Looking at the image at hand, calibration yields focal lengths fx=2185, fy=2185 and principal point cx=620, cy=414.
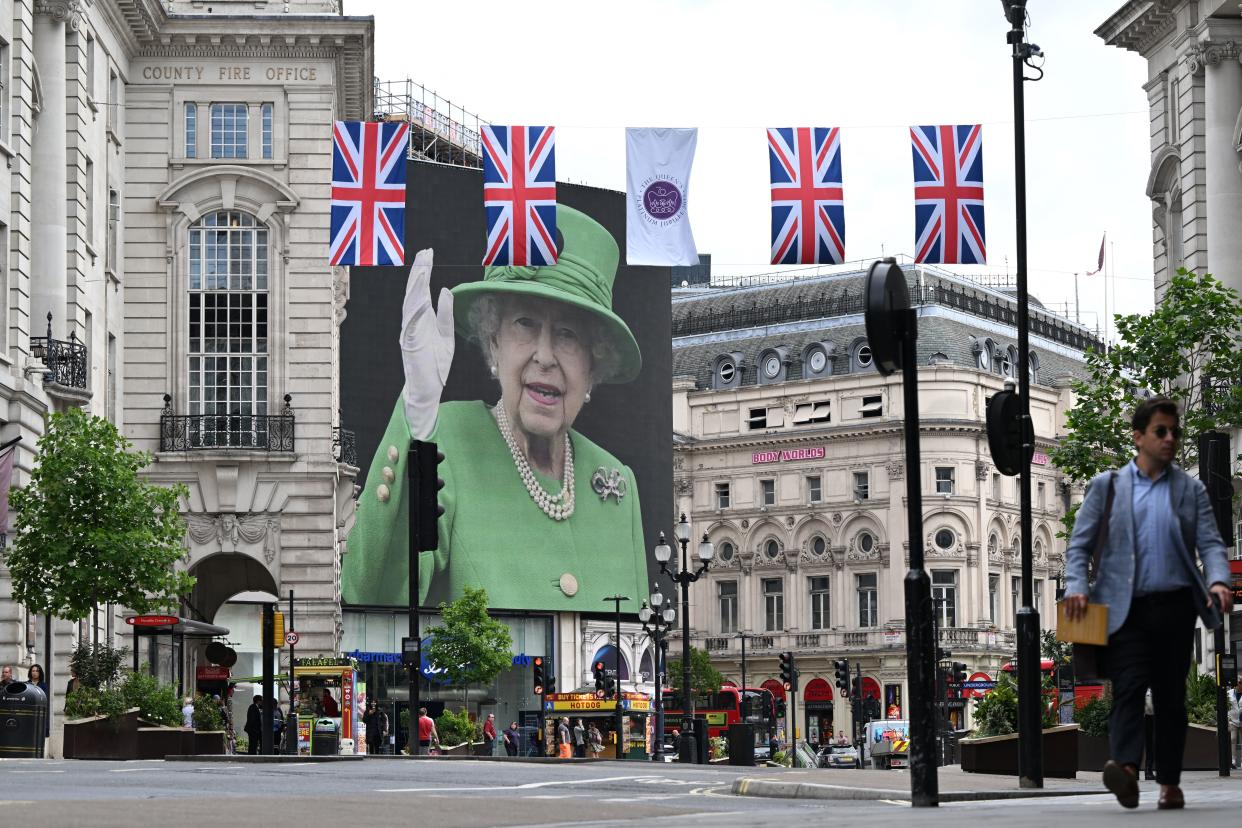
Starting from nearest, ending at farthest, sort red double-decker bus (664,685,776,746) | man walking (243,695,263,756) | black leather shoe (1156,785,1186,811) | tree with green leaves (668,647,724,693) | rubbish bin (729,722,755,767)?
black leather shoe (1156,785,1186,811), man walking (243,695,263,756), rubbish bin (729,722,755,767), red double-decker bus (664,685,776,746), tree with green leaves (668,647,724,693)

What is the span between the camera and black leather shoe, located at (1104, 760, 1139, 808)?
435 inches

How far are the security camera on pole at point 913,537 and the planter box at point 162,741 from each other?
85.7ft

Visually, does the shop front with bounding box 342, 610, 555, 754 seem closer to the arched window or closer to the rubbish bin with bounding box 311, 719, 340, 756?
the arched window

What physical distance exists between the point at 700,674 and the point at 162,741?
7613cm

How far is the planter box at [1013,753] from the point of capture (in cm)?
2578

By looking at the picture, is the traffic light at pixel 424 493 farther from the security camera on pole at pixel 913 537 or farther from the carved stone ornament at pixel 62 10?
the carved stone ornament at pixel 62 10

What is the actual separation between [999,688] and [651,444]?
244 feet

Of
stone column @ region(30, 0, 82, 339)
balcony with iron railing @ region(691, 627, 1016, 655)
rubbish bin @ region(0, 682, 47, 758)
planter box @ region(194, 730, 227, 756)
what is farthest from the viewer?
balcony with iron railing @ region(691, 627, 1016, 655)

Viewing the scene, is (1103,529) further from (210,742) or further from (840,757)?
(840,757)

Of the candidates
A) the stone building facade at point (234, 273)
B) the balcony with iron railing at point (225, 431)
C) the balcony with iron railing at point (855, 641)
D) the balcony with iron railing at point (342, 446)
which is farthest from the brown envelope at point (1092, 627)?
the balcony with iron railing at point (855, 641)

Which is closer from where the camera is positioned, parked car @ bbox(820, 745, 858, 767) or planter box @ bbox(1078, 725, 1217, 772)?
planter box @ bbox(1078, 725, 1217, 772)

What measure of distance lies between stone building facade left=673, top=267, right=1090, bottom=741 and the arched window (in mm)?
63354

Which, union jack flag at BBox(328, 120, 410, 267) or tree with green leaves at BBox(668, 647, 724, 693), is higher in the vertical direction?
union jack flag at BBox(328, 120, 410, 267)

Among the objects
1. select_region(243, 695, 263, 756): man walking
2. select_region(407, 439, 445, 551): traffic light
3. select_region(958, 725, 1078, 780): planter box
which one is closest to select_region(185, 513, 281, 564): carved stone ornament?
select_region(243, 695, 263, 756): man walking
